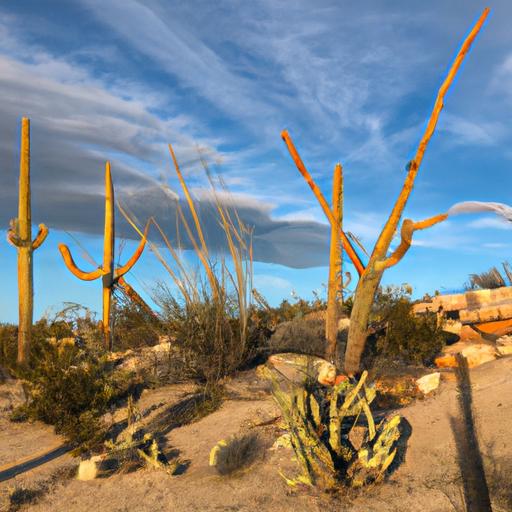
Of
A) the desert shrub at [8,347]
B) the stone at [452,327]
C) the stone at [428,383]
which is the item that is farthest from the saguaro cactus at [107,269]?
the stone at [428,383]

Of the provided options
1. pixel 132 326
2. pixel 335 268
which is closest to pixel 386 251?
pixel 335 268

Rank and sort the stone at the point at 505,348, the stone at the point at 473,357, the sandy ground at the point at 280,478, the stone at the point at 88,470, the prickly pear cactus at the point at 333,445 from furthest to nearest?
the stone at the point at 505,348, the stone at the point at 473,357, the stone at the point at 88,470, the prickly pear cactus at the point at 333,445, the sandy ground at the point at 280,478

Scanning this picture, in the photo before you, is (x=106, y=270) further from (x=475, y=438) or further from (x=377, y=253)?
(x=475, y=438)

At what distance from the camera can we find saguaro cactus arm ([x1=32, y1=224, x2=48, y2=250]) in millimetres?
10945

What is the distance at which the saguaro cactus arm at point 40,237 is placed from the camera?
10.9 m

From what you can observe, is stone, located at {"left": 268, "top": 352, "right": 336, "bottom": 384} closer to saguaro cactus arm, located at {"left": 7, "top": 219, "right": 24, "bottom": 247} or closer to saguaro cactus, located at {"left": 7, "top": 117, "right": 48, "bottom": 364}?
saguaro cactus, located at {"left": 7, "top": 117, "right": 48, "bottom": 364}

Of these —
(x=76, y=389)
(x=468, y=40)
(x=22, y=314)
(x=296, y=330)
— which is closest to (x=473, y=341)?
(x=296, y=330)

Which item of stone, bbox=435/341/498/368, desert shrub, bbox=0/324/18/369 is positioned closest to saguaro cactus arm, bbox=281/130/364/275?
stone, bbox=435/341/498/368

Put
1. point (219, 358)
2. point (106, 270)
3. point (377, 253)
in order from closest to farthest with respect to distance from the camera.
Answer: point (377, 253), point (219, 358), point (106, 270)

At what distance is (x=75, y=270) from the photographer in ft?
39.9

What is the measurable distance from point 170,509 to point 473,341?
6.64m

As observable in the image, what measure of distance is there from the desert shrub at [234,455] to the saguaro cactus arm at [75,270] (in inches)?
295

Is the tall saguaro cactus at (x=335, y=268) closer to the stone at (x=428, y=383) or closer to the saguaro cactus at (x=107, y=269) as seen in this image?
the stone at (x=428, y=383)

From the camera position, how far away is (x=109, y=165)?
12.8 m
